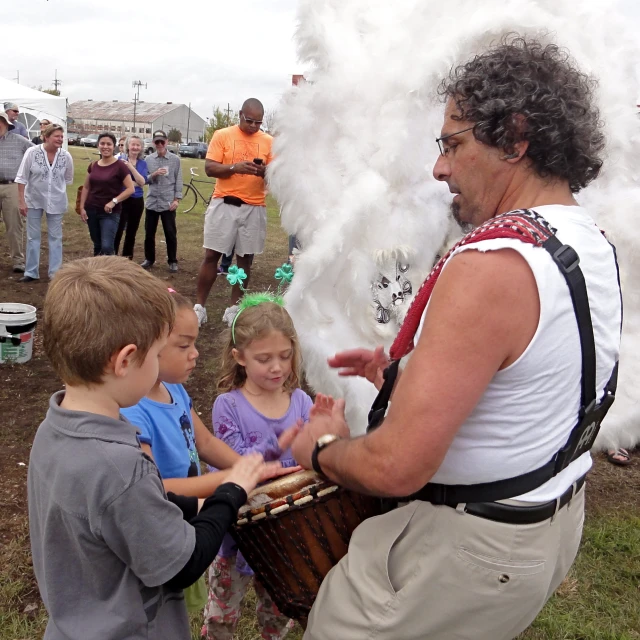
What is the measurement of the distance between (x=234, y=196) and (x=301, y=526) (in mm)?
4387

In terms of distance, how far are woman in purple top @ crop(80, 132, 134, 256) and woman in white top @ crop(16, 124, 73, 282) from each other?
0.34m

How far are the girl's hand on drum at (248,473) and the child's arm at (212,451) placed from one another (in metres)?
0.40

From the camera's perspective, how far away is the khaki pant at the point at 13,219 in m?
7.00

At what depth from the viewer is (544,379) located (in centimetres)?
116

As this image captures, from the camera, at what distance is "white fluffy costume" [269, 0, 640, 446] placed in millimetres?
3014

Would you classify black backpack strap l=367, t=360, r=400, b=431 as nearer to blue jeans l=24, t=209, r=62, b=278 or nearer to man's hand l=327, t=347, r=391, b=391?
man's hand l=327, t=347, r=391, b=391

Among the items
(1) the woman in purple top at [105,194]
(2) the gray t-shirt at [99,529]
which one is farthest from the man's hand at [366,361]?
(1) the woman in purple top at [105,194]

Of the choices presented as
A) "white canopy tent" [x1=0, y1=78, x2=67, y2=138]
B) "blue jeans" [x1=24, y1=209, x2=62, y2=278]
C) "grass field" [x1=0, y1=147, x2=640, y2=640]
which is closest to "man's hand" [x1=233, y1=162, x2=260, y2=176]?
"grass field" [x1=0, y1=147, x2=640, y2=640]

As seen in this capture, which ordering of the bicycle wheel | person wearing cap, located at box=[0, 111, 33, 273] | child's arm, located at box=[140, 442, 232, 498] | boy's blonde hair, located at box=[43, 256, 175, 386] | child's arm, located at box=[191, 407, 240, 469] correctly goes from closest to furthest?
boy's blonde hair, located at box=[43, 256, 175, 386]
child's arm, located at box=[140, 442, 232, 498]
child's arm, located at box=[191, 407, 240, 469]
person wearing cap, located at box=[0, 111, 33, 273]
the bicycle wheel

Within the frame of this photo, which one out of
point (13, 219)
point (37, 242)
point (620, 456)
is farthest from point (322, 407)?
point (13, 219)

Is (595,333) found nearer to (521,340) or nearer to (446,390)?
(521,340)

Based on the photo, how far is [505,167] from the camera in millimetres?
1312

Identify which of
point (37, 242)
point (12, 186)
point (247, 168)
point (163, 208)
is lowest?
point (37, 242)

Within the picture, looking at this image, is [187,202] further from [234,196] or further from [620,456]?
[620,456]
